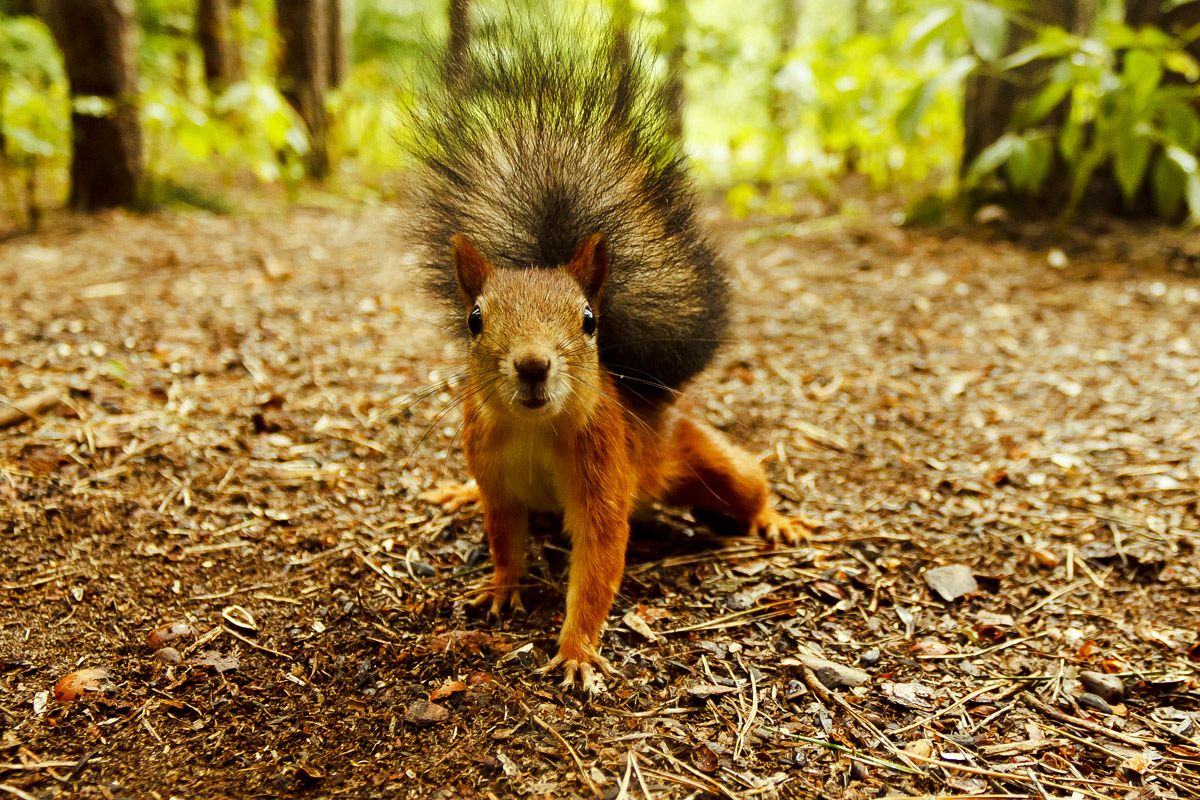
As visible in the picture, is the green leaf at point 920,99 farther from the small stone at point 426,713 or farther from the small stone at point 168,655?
the small stone at point 168,655

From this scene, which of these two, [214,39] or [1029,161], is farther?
[214,39]

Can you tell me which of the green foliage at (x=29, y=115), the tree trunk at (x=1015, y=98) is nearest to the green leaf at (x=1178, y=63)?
the tree trunk at (x=1015, y=98)

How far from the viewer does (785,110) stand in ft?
28.3

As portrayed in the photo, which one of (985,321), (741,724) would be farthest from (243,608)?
(985,321)

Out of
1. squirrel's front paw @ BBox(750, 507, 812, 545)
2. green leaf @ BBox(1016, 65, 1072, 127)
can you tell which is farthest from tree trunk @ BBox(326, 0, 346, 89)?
squirrel's front paw @ BBox(750, 507, 812, 545)

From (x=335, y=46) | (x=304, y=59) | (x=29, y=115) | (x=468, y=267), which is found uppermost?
(x=335, y=46)

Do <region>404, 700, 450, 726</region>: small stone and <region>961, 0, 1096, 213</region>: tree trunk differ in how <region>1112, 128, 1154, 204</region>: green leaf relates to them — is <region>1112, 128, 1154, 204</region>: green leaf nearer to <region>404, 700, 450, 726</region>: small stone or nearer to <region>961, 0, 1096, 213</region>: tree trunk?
<region>961, 0, 1096, 213</region>: tree trunk

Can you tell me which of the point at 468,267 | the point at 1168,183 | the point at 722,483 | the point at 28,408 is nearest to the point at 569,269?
the point at 468,267

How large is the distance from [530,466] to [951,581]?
1.46 metres

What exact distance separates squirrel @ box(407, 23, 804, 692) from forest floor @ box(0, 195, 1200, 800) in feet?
0.78

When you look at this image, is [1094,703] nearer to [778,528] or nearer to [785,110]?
[778,528]

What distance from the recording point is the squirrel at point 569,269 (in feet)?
7.16

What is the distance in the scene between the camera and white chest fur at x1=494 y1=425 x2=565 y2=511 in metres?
2.25

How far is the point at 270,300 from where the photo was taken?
465cm
